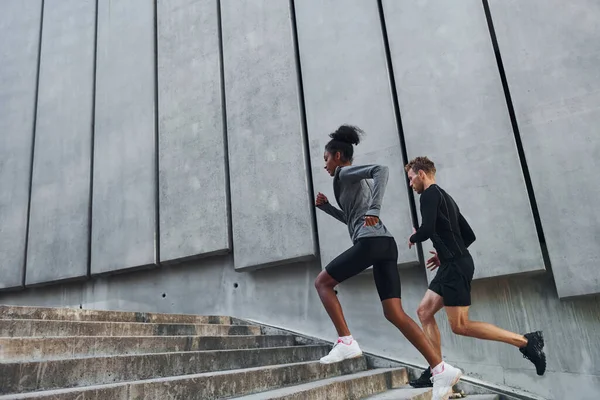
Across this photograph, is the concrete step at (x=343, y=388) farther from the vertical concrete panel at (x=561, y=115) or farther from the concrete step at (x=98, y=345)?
the vertical concrete panel at (x=561, y=115)

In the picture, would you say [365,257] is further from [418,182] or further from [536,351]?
[536,351]

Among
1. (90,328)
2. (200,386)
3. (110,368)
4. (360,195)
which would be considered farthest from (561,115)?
(90,328)

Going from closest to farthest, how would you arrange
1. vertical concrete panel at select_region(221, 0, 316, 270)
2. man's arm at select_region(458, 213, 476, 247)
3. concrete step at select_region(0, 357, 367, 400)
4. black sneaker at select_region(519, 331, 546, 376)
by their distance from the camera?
concrete step at select_region(0, 357, 367, 400)
black sneaker at select_region(519, 331, 546, 376)
man's arm at select_region(458, 213, 476, 247)
vertical concrete panel at select_region(221, 0, 316, 270)

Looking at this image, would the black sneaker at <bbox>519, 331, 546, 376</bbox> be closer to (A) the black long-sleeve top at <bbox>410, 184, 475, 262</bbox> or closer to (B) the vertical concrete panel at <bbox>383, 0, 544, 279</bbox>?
(A) the black long-sleeve top at <bbox>410, 184, 475, 262</bbox>

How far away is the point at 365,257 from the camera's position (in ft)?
10.1

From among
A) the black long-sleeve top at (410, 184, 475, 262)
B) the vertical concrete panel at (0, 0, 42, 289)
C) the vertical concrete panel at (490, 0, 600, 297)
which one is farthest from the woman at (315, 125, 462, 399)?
the vertical concrete panel at (0, 0, 42, 289)

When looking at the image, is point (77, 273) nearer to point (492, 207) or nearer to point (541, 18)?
point (492, 207)

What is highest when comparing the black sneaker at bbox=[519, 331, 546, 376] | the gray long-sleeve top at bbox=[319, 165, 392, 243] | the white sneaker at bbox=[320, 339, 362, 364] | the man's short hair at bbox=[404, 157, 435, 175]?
the man's short hair at bbox=[404, 157, 435, 175]

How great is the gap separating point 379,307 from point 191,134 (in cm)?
373

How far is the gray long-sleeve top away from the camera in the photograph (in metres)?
3.04

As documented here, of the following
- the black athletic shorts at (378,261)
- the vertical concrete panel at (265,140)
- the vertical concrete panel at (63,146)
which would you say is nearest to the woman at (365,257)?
the black athletic shorts at (378,261)

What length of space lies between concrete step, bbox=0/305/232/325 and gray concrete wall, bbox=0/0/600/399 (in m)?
1.20

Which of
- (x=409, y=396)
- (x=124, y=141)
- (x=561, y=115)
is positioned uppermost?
(x=124, y=141)

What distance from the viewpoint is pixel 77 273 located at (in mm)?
7473
